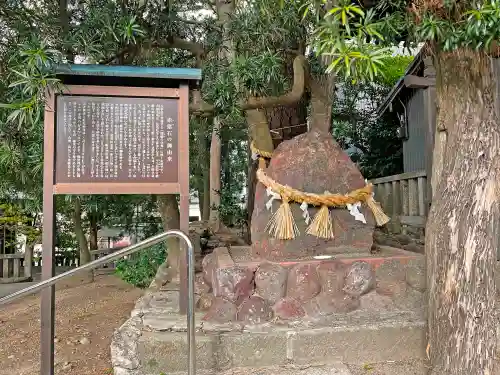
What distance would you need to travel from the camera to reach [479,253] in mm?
2627

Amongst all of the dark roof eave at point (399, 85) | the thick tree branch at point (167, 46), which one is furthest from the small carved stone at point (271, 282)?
the dark roof eave at point (399, 85)

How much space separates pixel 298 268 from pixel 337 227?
669 mm

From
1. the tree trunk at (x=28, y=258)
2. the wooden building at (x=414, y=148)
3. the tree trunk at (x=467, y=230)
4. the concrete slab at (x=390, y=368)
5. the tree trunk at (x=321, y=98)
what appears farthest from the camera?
the tree trunk at (x=28, y=258)

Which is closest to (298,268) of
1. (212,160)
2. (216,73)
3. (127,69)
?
(127,69)

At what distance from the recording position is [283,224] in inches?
144

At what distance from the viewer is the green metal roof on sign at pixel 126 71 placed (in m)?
3.18

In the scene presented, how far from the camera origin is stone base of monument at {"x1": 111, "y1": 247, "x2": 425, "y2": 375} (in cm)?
311

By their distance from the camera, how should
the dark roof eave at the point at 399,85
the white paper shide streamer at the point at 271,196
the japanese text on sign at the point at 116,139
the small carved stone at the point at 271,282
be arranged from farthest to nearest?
the dark roof eave at the point at 399,85 < the white paper shide streamer at the point at 271,196 < the small carved stone at the point at 271,282 < the japanese text on sign at the point at 116,139

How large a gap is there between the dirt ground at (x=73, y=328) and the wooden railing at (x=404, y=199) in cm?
466

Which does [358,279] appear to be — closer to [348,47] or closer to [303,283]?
[303,283]

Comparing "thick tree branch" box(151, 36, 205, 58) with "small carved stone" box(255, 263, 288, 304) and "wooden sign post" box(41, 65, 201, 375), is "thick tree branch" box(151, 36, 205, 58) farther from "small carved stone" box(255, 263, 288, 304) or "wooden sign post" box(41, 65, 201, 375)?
"small carved stone" box(255, 263, 288, 304)

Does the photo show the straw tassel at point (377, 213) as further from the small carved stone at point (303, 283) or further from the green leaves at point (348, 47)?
the green leaves at point (348, 47)

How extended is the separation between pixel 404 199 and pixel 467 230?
4002 mm

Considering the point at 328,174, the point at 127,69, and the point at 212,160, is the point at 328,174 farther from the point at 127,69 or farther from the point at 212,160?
the point at 212,160
